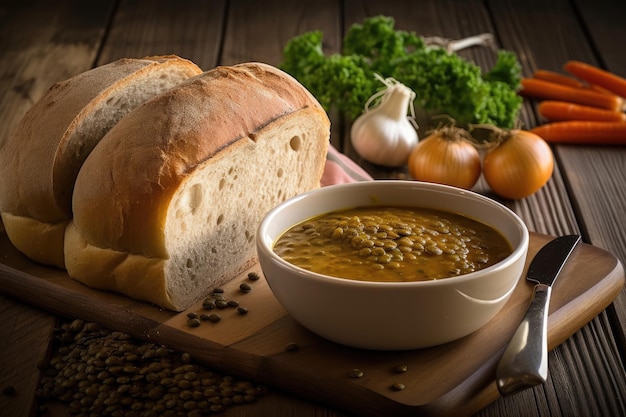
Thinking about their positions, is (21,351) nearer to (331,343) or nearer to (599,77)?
(331,343)

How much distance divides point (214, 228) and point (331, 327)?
0.67m

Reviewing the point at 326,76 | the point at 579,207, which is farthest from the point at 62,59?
the point at 579,207

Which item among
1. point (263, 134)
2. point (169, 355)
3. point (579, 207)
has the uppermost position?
point (263, 134)

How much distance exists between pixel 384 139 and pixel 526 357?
2.13m

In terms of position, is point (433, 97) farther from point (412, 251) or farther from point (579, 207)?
point (412, 251)

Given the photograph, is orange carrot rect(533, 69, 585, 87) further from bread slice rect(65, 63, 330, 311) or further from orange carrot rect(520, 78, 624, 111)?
bread slice rect(65, 63, 330, 311)

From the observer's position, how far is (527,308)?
2.91 m

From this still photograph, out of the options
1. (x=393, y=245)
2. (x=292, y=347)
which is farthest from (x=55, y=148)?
(x=393, y=245)

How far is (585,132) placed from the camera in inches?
190

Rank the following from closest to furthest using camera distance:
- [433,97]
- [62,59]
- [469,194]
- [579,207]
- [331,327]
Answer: [331,327], [469,194], [579,207], [433,97], [62,59]

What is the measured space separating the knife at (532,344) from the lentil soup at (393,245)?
0.21m

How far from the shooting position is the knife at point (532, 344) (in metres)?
2.42

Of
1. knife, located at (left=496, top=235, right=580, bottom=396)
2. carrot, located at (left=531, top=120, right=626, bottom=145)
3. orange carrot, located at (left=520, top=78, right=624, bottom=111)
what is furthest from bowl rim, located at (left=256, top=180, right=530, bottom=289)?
orange carrot, located at (left=520, top=78, right=624, bottom=111)

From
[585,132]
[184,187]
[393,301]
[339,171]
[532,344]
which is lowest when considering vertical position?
[585,132]
